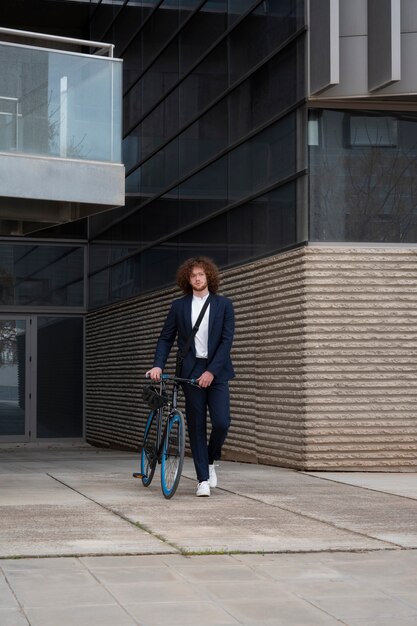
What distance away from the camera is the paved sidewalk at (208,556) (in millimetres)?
4949

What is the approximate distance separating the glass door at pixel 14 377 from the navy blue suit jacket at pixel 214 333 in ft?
50.6

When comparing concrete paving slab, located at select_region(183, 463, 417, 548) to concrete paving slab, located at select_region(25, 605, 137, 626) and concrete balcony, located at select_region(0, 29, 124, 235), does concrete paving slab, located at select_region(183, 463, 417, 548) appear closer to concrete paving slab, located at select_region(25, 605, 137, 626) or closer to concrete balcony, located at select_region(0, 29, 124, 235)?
concrete paving slab, located at select_region(25, 605, 137, 626)

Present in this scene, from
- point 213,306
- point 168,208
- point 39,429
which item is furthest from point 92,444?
point 213,306

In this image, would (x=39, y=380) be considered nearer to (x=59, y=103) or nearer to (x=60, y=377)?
(x=60, y=377)

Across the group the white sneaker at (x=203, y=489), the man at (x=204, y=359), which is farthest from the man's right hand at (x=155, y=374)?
the white sneaker at (x=203, y=489)

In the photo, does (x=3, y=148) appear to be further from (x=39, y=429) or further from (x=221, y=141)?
(x=39, y=429)

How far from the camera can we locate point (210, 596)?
5242 mm

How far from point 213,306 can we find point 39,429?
51.9 feet

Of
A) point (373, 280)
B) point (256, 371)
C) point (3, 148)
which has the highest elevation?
point (3, 148)

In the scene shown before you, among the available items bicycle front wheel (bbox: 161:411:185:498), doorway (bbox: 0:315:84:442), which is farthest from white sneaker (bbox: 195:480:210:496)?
doorway (bbox: 0:315:84:442)

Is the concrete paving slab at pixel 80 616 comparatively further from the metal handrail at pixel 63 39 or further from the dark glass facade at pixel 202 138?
the dark glass facade at pixel 202 138

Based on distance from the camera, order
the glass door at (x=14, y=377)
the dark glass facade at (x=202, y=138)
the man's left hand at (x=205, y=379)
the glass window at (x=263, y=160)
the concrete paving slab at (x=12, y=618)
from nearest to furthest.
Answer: the concrete paving slab at (x=12, y=618) → the man's left hand at (x=205, y=379) → the glass window at (x=263, y=160) → the dark glass facade at (x=202, y=138) → the glass door at (x=14, y=377)

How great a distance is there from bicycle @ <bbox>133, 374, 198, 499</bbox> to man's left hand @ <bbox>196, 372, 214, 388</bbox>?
10 cm

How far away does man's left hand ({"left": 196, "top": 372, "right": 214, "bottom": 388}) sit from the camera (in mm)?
9000
